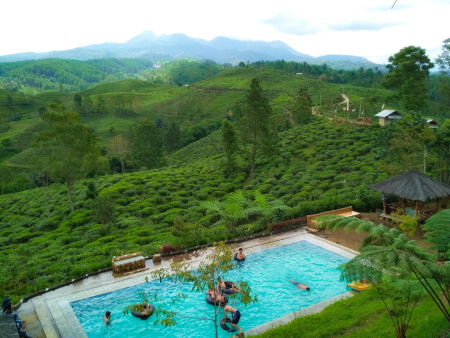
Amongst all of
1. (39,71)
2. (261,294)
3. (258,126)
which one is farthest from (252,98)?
(39,71)

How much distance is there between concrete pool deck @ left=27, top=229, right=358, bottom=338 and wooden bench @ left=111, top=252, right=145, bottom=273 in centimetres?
37

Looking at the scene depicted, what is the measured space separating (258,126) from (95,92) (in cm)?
12144

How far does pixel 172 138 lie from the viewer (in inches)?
2709

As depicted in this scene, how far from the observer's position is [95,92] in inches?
5349

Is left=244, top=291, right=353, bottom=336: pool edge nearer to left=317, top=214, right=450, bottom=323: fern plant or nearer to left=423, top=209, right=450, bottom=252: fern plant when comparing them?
left=317, top=214, right=450, bottom=323: fern plant

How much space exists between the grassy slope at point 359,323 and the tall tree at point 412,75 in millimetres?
29312

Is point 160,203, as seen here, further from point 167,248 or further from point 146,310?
point 146,310

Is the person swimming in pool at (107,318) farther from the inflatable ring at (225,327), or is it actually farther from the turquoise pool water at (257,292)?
the inflatable ring at (225,327)

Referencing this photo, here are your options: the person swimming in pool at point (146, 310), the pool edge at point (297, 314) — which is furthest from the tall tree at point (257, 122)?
the person swimming in pool at point (146, 310)

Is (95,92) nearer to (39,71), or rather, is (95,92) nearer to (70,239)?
(39,71)

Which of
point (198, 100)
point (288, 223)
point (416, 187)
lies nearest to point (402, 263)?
point (416, 187)

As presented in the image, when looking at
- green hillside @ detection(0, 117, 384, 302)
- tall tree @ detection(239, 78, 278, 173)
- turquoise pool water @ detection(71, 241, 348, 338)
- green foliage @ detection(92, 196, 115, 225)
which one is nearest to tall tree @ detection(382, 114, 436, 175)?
green hillside @ detection(0, 117, 384, 302)

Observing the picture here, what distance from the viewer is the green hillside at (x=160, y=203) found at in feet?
51.4

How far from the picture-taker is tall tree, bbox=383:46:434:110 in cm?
3319
